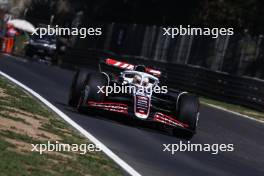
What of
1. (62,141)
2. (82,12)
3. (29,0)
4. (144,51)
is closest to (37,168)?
(62,141)

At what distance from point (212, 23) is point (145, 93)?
29.4 meters

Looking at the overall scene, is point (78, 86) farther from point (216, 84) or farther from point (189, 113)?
point (216, 84)

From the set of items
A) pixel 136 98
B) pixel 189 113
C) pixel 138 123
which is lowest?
pixel 138 123

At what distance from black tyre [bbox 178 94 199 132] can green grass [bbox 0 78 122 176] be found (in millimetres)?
2335

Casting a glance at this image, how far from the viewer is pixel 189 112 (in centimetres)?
1461

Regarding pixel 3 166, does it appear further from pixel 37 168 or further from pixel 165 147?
pixel 165 147

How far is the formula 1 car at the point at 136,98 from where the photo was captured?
47.8 ft

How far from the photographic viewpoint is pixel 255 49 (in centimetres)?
2716

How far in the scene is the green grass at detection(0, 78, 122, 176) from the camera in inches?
341

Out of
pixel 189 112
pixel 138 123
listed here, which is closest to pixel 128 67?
pixel 138 123

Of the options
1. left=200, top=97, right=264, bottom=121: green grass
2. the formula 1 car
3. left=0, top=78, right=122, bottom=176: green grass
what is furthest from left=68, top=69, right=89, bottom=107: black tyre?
left=200, top=97, right=264, bottom=121: green grass

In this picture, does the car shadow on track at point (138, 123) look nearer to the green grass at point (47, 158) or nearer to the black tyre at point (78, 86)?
the black tyre at point (78, 86)

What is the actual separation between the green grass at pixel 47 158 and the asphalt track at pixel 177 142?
1.62 ft

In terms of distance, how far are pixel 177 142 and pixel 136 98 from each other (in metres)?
1.33
